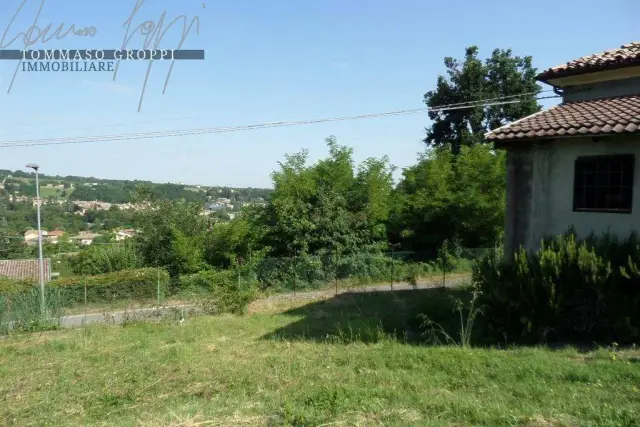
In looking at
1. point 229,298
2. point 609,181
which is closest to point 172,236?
point 229,298

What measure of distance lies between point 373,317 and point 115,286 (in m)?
13.2

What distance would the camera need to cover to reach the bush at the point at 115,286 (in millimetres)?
19763

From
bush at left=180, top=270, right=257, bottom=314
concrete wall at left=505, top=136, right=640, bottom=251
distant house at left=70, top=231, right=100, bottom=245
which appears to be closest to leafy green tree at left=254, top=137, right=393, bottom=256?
bush at left=180, top=270, right=257, bottom=314

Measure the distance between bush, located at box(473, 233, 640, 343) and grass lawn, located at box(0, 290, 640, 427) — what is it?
0.97 m

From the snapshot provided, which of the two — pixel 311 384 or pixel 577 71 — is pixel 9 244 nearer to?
pixel 311 384

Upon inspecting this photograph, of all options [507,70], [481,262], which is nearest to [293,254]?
[481,262]

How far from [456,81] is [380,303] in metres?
20.5

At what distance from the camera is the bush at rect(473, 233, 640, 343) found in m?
7.35

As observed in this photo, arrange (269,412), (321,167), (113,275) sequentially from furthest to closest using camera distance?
(321,167)
(113,275)
(269,412)

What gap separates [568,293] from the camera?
775 centimetres

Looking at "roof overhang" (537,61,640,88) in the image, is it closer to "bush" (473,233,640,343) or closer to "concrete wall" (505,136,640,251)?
"concrete wall" (505,136,640,251)

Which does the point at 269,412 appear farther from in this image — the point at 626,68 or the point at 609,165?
the point at 626,68

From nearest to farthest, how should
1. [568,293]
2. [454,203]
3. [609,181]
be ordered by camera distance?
[568,293] → [609,181] → [454,203]

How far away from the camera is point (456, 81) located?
3050cm
